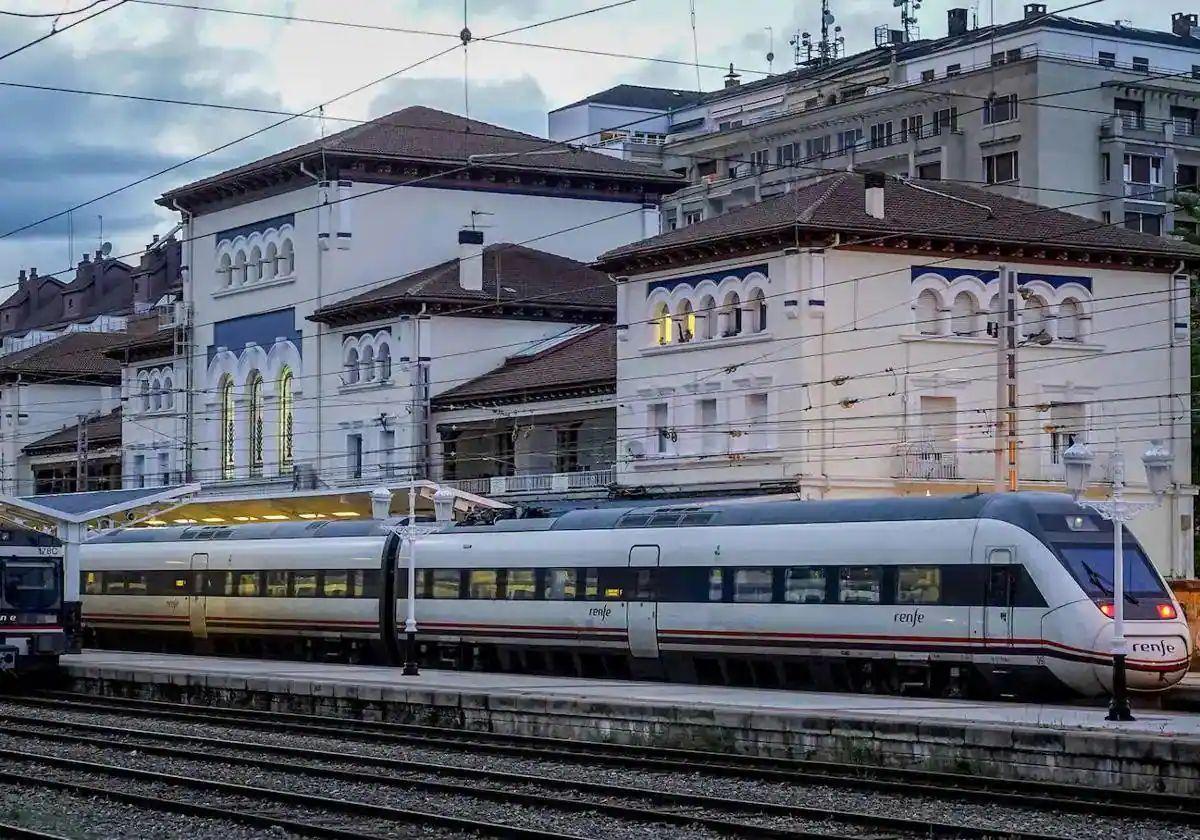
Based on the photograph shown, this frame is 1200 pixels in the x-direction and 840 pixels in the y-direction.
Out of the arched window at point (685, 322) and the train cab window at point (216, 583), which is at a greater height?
the arched window at point (685, 322)

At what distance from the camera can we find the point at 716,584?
36.1m

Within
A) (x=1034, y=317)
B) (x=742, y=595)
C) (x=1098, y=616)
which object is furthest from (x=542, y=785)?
(x=1034, y=317)

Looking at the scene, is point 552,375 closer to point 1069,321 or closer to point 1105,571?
point 1069,321

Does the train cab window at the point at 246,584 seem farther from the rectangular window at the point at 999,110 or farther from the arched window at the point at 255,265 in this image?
the rectangular window at the point at 999,110

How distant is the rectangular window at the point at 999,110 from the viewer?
3287 inches

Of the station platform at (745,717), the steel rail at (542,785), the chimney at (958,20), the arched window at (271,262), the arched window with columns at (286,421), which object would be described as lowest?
the steel rail at (542,785)

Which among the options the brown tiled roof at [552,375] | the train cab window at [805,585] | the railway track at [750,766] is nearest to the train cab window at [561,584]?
the train cab window at [805,585]

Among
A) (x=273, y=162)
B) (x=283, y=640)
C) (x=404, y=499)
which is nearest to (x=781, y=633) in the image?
(x=283, y=640)

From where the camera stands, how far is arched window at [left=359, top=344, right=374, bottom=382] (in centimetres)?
6769

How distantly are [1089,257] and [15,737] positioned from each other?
3421cm

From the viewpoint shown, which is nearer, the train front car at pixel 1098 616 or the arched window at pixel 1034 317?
the train front car at pixel 1098 616

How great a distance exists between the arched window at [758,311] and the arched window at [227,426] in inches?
998

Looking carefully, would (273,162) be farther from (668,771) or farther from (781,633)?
(668,771)

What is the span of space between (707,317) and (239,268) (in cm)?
2332
